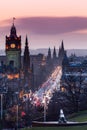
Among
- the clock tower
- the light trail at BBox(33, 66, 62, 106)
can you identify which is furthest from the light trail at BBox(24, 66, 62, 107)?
the clock tower

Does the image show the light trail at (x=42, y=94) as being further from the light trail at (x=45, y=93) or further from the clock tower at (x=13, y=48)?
the clock tower at (x=13, y=48)

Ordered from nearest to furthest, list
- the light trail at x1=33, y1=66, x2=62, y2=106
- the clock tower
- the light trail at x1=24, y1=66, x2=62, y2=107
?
the light trail at x1=24, y1=66, x2=62, y2=107 → the light trail at x1=33, y1=66, x2=62, y2=106 → the clock tower

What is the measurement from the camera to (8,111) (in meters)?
52.2

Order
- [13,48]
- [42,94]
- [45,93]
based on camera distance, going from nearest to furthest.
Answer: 1. [45,93]
2. [42,94]
3. [13,48]

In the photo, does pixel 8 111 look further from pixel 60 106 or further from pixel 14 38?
pixel 14 38

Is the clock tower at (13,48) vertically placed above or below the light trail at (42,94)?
above

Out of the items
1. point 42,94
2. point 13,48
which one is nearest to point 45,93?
point 42,94

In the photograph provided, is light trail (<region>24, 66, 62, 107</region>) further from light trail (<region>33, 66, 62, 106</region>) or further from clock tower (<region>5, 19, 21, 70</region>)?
clock tower (<region>5, 19, 21, 70</region>)

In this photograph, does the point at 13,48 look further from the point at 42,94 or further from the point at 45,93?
the point at 45,93

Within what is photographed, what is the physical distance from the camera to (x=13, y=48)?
463ft

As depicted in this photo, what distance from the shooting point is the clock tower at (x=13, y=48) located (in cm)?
13838

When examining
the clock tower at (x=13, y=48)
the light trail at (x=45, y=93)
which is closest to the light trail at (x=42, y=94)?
the light trail at (x=45, y=93)

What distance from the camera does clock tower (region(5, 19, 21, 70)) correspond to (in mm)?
138375

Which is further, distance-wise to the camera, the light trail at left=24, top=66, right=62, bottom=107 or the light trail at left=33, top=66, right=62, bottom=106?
the light trail at left=33, top=66, right=62, bottom=106
